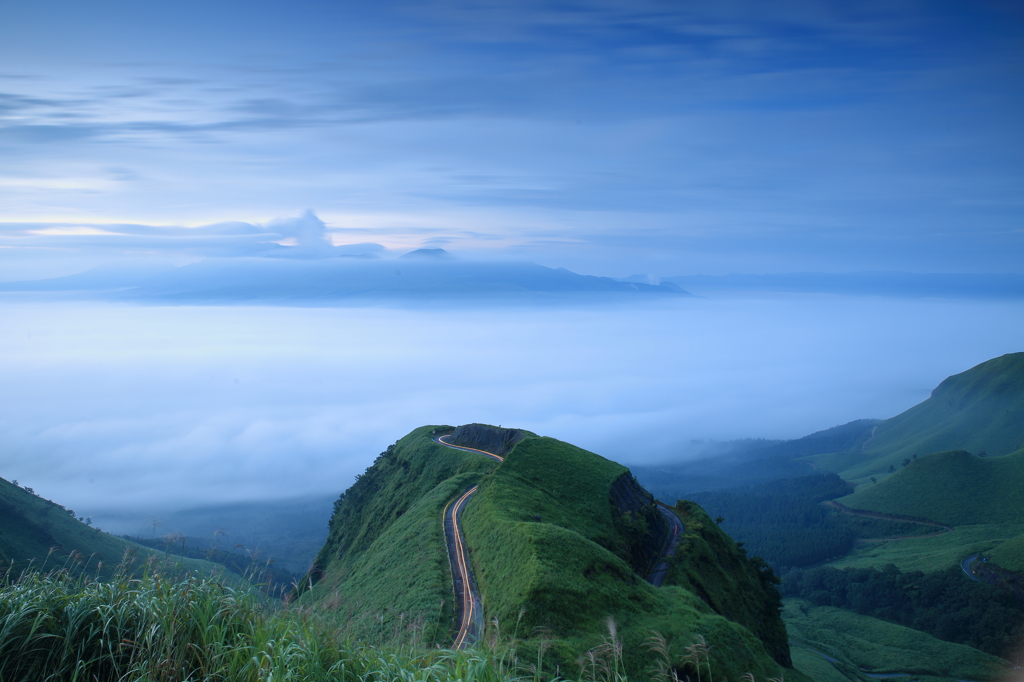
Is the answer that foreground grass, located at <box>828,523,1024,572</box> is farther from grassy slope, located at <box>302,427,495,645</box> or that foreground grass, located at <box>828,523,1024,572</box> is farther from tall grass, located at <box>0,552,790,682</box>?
tall grass, located at <box>0,552,790,682</box>

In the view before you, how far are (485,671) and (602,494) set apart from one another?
40.1 metres

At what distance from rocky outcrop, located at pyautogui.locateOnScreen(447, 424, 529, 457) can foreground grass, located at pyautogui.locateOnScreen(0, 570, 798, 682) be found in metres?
50.1

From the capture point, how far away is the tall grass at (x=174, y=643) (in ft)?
32.8

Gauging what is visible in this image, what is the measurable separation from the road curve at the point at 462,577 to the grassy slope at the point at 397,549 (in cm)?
56

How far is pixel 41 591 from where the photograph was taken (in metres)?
11.0

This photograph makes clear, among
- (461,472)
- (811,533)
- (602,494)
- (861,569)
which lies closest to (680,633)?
(602,494)

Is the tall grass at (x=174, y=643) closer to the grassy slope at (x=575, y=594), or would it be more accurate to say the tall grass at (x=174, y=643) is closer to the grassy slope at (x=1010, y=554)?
the grassy slope at (x=575, y=594)

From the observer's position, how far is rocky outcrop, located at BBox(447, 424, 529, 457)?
61938 millimetres

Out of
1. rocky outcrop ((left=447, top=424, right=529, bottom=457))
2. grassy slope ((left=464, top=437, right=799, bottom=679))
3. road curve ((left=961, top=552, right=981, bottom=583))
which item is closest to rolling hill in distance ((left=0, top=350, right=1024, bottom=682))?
grassy slope ((left=464, top=437, right=799, bottom=679))

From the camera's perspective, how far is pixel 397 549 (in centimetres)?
4162

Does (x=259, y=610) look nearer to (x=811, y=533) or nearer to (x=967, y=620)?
(x=967, y=620)

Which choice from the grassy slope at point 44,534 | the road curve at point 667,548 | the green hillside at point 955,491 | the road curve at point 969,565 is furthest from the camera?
the green hillside at point 955,491

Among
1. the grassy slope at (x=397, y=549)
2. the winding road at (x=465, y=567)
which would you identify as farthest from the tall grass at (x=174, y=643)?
the winding road at (x=465, y=567)

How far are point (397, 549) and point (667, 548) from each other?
71.4 feet
